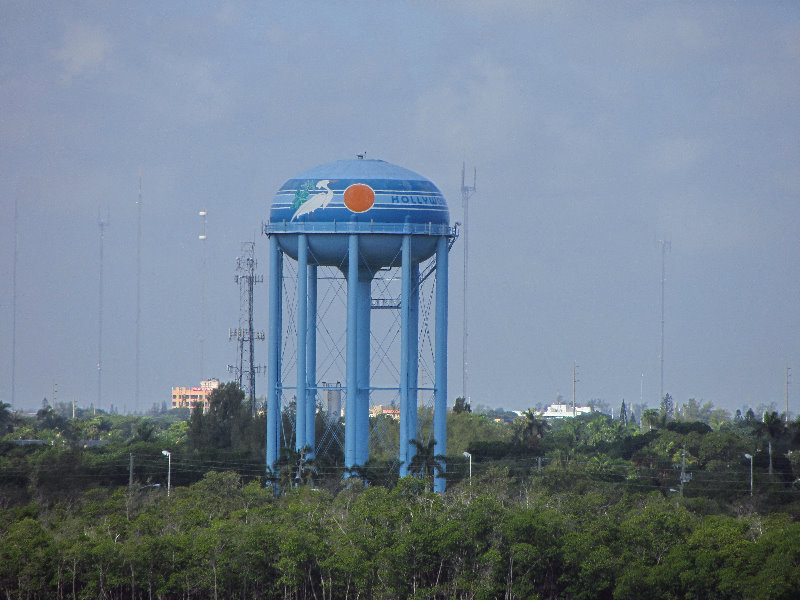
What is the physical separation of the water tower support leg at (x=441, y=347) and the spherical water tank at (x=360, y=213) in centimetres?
73

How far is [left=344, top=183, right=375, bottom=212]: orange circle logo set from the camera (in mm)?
77125

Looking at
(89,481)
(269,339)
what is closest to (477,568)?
(269,339)

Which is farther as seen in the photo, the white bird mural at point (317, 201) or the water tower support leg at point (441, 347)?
the water tower support leg at point (441, 347)

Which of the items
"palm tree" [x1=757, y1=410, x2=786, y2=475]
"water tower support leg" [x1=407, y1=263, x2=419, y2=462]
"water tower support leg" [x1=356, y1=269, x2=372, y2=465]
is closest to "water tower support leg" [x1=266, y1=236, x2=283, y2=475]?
"water tower support leg" [x1=356, y1=269, x2=372, y2=465]

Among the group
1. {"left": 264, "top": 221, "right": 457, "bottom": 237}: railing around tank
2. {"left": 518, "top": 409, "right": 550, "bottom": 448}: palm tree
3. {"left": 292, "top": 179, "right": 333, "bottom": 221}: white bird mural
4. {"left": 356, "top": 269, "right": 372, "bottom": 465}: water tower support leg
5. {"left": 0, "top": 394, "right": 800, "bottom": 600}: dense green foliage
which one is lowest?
→ {"left": 0, "top": 394, "right": 800, "bottom": 600}: dense green foliage

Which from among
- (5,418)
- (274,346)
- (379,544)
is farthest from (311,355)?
(5,418)

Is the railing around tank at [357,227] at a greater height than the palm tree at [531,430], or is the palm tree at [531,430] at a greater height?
the railing around tank at [357,227]

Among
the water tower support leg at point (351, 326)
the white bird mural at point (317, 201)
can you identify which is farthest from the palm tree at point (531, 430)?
the white bird mural at point (317, 201)

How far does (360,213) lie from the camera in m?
77.2

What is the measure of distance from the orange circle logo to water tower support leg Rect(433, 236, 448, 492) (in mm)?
4571

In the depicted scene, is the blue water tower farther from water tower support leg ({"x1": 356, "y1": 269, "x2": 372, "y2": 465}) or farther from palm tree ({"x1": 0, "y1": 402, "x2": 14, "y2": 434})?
palm tree ({"x1": 0, "y1": 402, "x2": 14, "y2": 434})

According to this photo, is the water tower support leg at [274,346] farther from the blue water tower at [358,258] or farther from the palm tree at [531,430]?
the palm tree at [531,430]

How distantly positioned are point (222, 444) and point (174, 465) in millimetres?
17476

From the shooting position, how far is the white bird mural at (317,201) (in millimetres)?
77625
